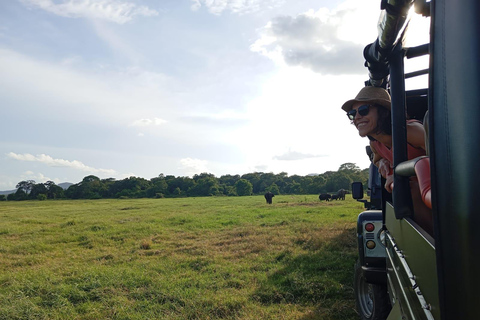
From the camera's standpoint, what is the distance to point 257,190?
65750mm

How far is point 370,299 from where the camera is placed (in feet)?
12.3

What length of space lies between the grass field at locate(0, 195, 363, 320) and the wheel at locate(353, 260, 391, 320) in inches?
15.2

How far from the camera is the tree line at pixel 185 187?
4866 centimetres

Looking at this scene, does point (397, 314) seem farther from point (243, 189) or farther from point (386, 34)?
point (243, 189)

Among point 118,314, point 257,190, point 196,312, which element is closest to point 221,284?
point 196,312

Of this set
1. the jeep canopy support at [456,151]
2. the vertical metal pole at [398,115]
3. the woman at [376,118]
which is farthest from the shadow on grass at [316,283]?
the jeep canopy support at [456,151]

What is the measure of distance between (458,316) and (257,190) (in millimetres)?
65171

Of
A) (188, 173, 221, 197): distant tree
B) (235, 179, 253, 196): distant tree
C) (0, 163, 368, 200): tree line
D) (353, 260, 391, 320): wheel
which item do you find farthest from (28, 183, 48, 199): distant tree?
(353, 260, 391, 320): wheel

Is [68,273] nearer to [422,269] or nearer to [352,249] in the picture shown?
[352,249]

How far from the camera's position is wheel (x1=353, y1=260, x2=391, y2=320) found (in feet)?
10.9

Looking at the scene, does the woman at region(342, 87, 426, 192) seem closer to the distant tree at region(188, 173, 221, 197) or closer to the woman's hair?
the woman's hair

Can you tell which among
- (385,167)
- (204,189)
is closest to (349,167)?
(204,189)

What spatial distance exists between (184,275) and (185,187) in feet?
183

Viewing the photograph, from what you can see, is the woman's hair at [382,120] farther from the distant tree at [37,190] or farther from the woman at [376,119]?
the distant tree at [37,190]
